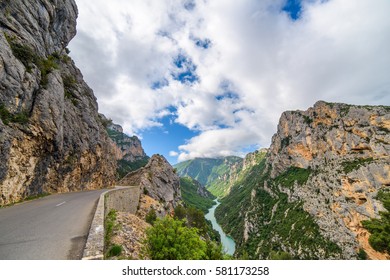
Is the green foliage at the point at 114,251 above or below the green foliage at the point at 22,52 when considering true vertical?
below

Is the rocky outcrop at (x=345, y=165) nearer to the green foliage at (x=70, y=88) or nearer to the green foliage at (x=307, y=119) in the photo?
the green foliage at (x=307, y=119)

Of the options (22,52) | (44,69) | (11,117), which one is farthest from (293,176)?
Result: (22,52)

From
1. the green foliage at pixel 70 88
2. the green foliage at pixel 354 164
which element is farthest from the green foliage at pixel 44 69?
the green foliage at pixel 354 164

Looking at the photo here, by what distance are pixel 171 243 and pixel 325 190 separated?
106555 mm

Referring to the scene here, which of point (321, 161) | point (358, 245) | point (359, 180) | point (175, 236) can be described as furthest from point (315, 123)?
point (175, 236)

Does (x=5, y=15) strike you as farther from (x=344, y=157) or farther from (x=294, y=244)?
(x=344, y=157)

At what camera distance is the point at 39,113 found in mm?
21875

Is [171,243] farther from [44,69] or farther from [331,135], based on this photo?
[331,135]

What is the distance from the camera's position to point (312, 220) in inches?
3418

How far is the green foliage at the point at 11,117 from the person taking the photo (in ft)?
56.2

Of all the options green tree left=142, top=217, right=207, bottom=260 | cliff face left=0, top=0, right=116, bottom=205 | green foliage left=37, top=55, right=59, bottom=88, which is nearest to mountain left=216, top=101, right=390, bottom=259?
cliff face left=0, top=0, right=116, bottom=205

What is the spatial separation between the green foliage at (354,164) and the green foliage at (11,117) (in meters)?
110

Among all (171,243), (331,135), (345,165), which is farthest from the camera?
(331,135)

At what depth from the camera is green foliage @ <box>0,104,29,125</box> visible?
17.1m
